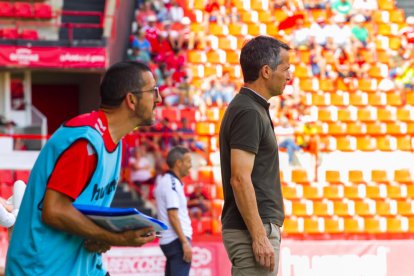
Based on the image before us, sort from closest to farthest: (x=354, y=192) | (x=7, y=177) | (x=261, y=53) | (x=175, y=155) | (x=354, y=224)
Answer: (x=261, y=53) < (x=175, y=155) < (x=7, y=177) < (x=354, y=224) < (x=354, y=192)

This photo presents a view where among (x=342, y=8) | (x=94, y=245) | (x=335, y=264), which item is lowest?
(x=335, y=264)

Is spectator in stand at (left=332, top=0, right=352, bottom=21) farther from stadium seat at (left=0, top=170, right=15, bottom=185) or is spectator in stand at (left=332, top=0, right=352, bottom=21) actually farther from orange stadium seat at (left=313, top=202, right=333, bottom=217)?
stadium seat at (left=0, top=170, right=15, bottom=185)

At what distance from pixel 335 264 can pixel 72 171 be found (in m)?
9.03

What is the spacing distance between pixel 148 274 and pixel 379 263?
2.90 meters

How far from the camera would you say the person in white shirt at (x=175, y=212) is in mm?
9234

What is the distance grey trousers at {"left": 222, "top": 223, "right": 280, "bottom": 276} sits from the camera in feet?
16.6

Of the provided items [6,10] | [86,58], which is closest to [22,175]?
[86,58]

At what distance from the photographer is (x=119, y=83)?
13.1 feet

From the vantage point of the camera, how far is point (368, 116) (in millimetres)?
20656

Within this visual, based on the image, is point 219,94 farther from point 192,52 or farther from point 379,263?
point 379,263

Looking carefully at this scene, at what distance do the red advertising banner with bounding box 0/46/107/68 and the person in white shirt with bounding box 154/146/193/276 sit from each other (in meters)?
11.7

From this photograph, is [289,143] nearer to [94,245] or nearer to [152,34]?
[152,34]

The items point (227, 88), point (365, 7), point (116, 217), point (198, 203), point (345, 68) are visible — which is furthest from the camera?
point (365, 7)

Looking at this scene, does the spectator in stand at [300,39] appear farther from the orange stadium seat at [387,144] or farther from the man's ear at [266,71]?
the man's ear at [266,71]
